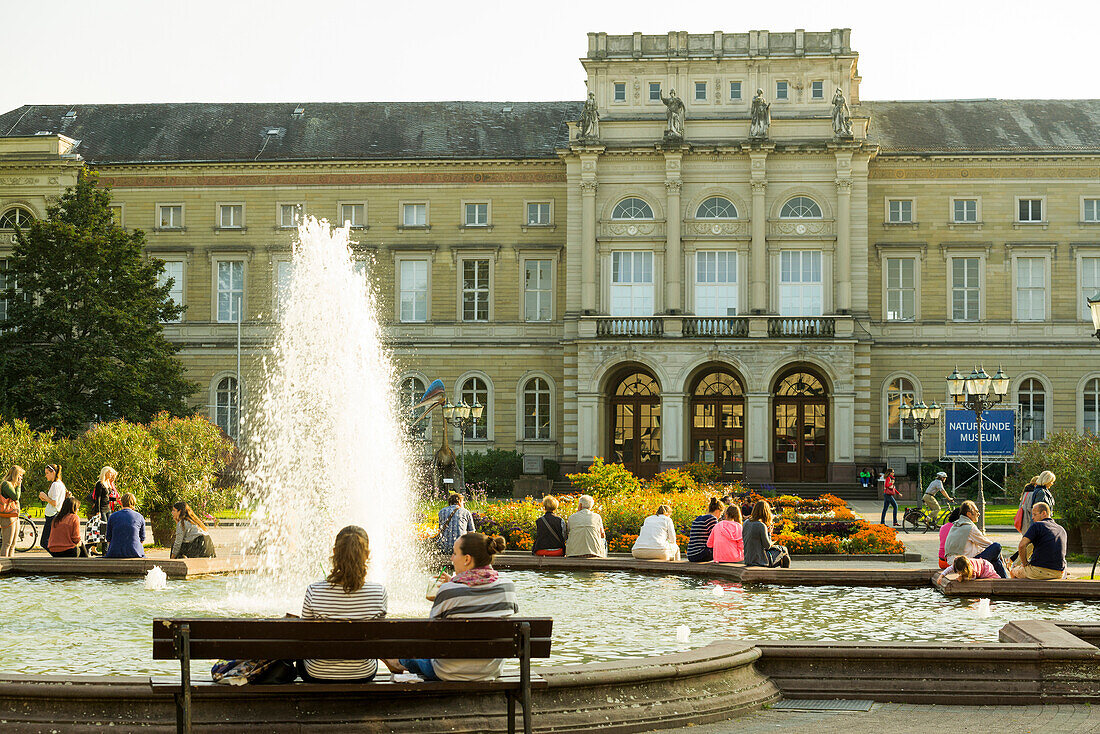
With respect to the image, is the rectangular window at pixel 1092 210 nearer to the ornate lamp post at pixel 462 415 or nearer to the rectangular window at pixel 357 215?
the ornate lamp post at pixel 462 415

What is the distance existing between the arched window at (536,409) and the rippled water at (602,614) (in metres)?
35.7

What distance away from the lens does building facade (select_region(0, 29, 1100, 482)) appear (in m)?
51.2

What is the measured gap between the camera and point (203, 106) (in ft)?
195

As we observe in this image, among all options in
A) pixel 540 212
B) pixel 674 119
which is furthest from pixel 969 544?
pixel 540 212

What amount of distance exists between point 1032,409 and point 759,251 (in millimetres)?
13353

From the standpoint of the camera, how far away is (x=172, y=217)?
184 ft

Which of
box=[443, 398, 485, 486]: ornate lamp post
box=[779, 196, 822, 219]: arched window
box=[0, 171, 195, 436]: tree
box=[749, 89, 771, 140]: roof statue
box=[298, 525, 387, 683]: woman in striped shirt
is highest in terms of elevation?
box=[749, 89, 771, 140]: roof statue

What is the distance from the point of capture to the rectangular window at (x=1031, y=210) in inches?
2109

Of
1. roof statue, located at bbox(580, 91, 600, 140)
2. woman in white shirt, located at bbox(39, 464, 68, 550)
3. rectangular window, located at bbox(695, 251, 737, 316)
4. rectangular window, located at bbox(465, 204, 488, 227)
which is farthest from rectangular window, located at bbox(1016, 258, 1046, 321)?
woman in white shirt, located at bbox(39, 464, 68, 550)

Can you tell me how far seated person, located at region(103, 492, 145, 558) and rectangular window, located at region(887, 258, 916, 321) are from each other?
40515 millimetres

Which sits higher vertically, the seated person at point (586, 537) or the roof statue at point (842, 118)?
the roof statue at point (842, 118)

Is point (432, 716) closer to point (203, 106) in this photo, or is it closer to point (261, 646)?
point (261, 646)

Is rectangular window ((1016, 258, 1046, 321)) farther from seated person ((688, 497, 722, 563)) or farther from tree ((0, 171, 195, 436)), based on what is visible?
seated person ((688, 497, 722, 563))

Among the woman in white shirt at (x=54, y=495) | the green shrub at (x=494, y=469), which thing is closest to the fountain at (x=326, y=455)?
the woman in white shirt at (x=54, y=495)
